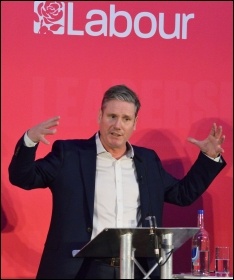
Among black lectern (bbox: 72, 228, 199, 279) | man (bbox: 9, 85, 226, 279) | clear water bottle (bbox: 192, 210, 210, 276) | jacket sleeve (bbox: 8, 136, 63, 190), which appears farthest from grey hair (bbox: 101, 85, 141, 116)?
black lectern (bbox: 72, 228, 199, 279)

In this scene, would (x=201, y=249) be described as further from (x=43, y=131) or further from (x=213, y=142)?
(x=43, y=131)

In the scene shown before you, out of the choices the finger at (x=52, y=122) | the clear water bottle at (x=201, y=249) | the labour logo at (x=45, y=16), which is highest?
the labour logo at (x=45, y=16)

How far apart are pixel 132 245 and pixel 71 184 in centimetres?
72

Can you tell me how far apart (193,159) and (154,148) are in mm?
251

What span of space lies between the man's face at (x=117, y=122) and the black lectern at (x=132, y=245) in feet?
2.43

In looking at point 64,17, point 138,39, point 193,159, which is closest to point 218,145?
point 193,159

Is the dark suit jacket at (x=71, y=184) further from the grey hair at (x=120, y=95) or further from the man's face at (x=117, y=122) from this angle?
the grey hair at (x=120, y=95)

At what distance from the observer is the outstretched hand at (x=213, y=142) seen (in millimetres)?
4047

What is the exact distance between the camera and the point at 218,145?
408cm

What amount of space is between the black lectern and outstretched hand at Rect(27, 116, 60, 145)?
0.57 m

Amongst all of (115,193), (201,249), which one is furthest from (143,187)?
(201,249)

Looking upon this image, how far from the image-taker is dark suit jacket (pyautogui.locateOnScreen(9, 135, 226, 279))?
379 cm

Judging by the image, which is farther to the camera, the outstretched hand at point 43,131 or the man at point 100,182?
the man at point 100,182

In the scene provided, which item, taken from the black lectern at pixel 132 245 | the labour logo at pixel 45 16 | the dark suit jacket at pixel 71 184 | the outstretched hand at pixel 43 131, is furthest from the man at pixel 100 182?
the labour logo at pixel 45 16
